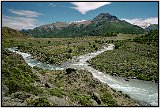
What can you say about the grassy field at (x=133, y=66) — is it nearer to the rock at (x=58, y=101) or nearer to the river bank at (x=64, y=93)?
the river bank at (x=64, y=93)

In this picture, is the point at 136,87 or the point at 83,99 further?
the point at 136,87

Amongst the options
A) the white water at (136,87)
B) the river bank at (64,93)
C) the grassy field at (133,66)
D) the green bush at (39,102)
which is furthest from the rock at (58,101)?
the grassy field at (133,66)

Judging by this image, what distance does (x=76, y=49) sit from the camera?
64.0 m

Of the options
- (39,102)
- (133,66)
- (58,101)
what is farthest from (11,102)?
(133,66)

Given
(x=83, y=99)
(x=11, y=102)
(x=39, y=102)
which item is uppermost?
(x=11, y=102)

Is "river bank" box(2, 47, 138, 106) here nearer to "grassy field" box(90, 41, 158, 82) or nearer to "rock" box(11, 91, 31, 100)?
"rock" box(11, 91, 31, 100)

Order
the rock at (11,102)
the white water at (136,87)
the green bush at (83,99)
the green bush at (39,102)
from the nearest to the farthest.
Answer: the rock at (11,102), the green bush at (39,102), the green bush at (83,99), the white water at (136,87)

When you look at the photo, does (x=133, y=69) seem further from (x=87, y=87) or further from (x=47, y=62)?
(x=47, y=62)

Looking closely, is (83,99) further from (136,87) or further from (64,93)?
(136,87)

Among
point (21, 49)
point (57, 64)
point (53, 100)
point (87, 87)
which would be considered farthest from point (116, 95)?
point (21, 49)

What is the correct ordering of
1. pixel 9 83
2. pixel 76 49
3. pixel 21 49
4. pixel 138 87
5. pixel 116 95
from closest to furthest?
pixel 9 83 → pixel 116 95 → pixel 138 87 → pixel 21 49 → pixel 76 49

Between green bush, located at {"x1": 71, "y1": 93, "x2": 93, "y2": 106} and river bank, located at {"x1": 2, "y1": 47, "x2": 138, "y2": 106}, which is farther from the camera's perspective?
green bush, located at {"x1": 71, "y1": 93, "x2": 93, "y2": 106}

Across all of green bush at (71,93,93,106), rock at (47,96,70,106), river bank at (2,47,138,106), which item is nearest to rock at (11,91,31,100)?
river bank at (2,47,138,106)

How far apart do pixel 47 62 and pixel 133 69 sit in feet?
54.3
